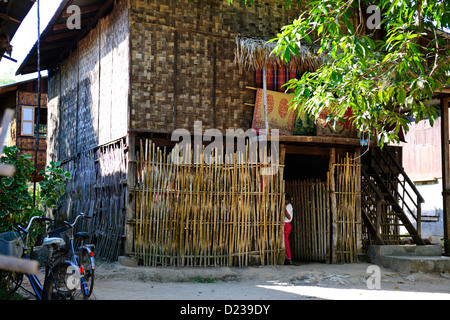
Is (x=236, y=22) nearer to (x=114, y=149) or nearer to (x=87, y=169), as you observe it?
(x=114, y=149)

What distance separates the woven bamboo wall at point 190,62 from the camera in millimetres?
8773

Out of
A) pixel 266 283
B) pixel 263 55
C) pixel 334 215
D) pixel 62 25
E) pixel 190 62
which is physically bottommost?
pixel 266 283

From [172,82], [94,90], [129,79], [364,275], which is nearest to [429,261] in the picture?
[364,275]

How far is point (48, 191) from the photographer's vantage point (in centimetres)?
848

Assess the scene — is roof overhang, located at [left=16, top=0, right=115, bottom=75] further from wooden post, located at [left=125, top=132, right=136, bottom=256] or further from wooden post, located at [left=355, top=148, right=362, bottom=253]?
wooden post, located at [left=355, top=148, right=362, bottom=253]

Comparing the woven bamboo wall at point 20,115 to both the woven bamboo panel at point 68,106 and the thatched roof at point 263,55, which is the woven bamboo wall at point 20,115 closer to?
the woven bamboo panel at point 68,106

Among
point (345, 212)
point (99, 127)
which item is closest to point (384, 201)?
point (345, 212)

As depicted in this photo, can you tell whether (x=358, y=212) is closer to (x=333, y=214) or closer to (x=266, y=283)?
(x=333, y=214)

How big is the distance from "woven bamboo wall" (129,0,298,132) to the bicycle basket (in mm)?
3968

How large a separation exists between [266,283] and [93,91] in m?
5.85

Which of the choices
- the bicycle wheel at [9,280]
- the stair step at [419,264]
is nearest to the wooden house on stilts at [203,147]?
the stair step at [419,264]

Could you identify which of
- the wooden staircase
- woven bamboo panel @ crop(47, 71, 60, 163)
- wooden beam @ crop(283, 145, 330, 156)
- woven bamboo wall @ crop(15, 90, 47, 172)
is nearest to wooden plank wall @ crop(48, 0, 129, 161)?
woven bamboo panel @ crop(47, 71, 60, 163)

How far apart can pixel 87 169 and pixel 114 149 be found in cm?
173

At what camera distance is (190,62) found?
30.0 feet
